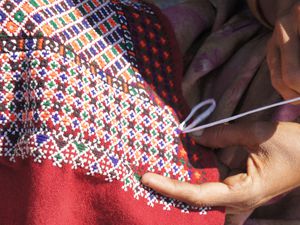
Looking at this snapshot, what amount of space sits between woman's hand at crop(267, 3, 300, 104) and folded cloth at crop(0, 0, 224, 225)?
24cm

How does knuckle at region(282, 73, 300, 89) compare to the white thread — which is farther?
the white thread

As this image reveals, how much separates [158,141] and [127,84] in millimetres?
129

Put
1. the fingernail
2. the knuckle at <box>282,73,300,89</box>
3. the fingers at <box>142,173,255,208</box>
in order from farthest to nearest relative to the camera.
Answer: the fingernail
the fingers at <box>142,173,255,208</box>
the knuckle at <box>282,73,300,89</box>

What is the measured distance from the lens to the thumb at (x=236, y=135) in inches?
41.4

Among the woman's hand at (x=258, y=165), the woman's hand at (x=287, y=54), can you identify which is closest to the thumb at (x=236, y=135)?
the woman's hand at (x=258, y=165)

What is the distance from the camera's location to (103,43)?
101cm

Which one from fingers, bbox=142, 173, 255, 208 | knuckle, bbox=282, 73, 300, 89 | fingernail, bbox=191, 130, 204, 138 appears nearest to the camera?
knuckle, bbox=282, 73, 300, 89

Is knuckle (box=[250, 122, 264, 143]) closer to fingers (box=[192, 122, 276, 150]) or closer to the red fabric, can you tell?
fingers (box=[192, 122, 276, 150])

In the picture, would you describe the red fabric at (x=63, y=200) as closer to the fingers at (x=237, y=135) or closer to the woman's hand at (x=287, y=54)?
the fingers at (x=237, y=135)

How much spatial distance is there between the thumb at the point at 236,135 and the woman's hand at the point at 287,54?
0.13m

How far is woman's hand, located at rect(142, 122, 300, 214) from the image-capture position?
1045 millimetres

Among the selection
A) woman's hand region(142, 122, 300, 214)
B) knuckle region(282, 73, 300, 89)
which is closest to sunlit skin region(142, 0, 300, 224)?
woman's hand region(142, 122, 300, 214)

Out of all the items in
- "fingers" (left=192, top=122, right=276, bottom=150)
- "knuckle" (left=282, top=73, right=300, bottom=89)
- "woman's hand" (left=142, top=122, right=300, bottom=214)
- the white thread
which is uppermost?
"knuckle" (left=282, top=73, right=300, bottom=89)

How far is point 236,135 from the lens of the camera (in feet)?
3.51
